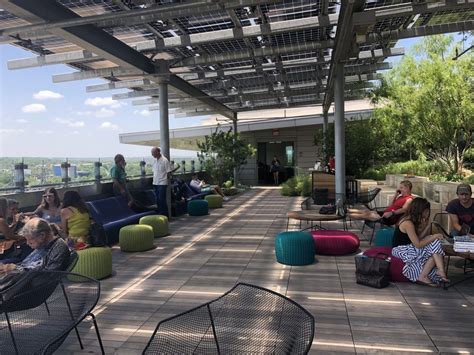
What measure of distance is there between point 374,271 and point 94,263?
3.23 metres

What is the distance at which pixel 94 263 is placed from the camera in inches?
190

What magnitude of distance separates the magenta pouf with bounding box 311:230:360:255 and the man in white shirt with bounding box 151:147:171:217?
4.42 m

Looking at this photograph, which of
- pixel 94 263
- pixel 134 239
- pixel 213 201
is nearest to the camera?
pixel 94 263

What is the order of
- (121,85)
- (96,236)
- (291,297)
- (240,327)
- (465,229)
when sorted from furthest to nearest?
(121,85), (96,236), (465,229), (291,297), (240,327)

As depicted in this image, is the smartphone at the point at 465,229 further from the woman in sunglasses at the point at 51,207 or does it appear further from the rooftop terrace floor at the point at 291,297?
the woman in sunglasses at the point at 51,207

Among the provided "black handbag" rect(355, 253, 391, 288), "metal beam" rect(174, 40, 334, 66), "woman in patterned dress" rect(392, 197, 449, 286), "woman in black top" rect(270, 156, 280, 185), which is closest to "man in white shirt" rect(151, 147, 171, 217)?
"metal beam" rect(174, 40, 334, 66)

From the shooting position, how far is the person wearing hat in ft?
16.4

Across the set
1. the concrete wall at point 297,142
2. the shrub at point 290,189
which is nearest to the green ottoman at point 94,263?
the shrub at point 290,189

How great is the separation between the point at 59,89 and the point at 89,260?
24.3ft

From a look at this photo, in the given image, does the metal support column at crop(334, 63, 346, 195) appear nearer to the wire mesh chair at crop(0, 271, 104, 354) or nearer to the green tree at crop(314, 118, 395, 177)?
the green tree at crop(314, 118, 395, 177)

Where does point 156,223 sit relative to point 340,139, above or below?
below

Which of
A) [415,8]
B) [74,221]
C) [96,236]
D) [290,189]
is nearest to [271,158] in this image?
[290,189]

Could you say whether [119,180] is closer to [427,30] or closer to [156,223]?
[156,223]

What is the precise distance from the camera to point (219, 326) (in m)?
2.62
